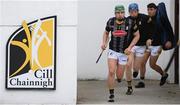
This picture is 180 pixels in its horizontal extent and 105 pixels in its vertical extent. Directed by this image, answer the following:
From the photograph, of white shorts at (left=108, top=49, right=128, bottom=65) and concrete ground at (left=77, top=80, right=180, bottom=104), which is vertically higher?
white shorts at (left=108, top=49, right=128, bottom=65)

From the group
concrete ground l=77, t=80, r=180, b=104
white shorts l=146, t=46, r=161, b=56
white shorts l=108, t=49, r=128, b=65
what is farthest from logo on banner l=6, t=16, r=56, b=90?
white shorts l=146, t=46, r=161, b=56

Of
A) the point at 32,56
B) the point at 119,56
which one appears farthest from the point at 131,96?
the point at 32,56

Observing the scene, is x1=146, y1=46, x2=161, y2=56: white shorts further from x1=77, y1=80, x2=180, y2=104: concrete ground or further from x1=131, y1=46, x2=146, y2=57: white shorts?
x1=77, y1=80, x2=180, y2=104: concrete ground

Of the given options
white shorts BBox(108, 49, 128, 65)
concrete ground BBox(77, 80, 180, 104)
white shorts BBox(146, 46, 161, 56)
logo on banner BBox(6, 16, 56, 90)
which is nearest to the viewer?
logo on banner BBox(6, 16, 56, 90)

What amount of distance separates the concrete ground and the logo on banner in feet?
3.16

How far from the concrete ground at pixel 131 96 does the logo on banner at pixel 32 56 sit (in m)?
0.96

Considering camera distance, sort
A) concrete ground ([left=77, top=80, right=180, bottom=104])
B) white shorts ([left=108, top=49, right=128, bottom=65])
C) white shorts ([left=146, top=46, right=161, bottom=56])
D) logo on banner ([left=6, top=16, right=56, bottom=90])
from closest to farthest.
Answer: logo on banner ([left=6, top=16, right=56, bottom=90]) < white shorts ([left=108, top=49, right=128, bottom=65]) < concrete ground ([left=77, top=80, right=180, bottom=104]) < white shorts ([left=146, top=46, right=161, bottom=56])

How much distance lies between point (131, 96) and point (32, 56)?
8.11 feet

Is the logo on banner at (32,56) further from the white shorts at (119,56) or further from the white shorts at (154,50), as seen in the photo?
the white shorts at (154,50)

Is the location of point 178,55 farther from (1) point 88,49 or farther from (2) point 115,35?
(2) point 115,35

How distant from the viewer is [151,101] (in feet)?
35.3

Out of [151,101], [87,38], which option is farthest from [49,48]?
[87,38]

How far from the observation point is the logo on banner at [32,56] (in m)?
10.1

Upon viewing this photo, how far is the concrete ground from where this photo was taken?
35.3ft
